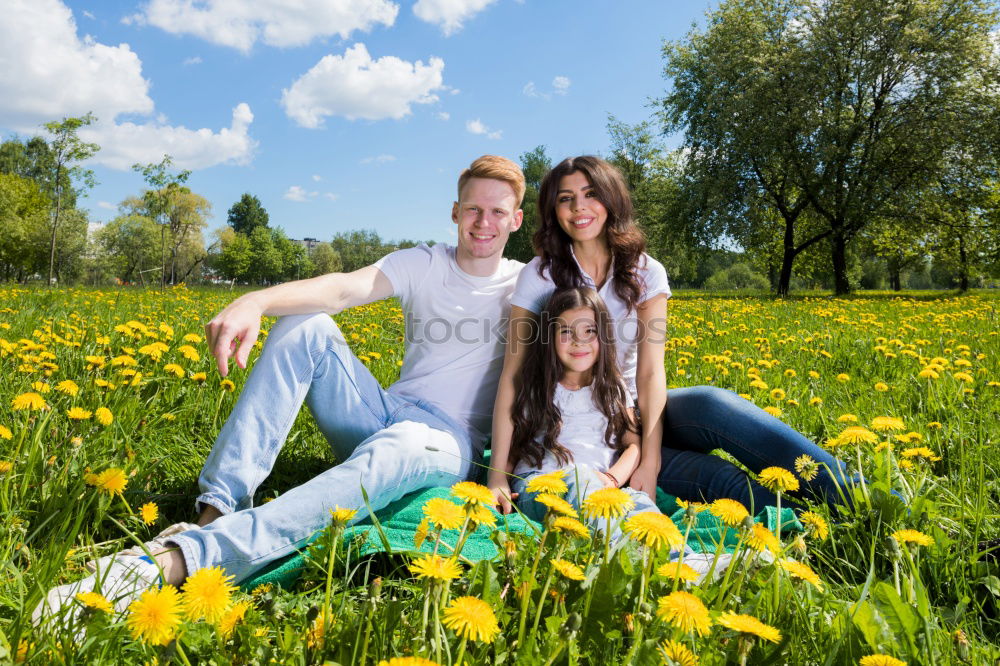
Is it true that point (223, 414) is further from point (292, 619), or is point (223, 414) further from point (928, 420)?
point (928, 420)

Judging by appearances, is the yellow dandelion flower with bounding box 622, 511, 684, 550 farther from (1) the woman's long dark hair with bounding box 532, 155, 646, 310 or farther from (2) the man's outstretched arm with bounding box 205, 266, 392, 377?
(1) the woman's long dark hair with bounding box 532, 155, 646, 310

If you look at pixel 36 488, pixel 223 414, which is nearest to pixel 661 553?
pixel 36 488

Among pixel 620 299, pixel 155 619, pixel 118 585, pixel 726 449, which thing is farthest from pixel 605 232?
pixel 155 619

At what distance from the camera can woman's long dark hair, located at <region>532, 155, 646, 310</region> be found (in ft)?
8.44

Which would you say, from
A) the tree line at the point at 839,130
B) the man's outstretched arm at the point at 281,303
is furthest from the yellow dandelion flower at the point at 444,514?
the tree line at the point at 839,130

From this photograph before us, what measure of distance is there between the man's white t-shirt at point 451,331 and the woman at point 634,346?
0.20 m

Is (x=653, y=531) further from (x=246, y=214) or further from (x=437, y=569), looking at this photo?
(x=246, y=214)

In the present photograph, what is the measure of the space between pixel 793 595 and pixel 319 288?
5.74 ft

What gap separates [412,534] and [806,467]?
126 cm

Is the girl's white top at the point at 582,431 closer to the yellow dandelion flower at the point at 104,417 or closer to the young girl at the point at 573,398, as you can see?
the young girl at the point at 573,398

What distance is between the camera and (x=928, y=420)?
3.09 metres

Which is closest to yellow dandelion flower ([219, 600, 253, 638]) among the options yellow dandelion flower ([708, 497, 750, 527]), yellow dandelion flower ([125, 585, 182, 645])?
yellow dandelion flower ([125, 585, 182, 645])

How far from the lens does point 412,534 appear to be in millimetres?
1980

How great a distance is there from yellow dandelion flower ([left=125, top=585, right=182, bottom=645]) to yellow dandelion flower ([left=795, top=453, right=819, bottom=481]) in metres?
1.72
